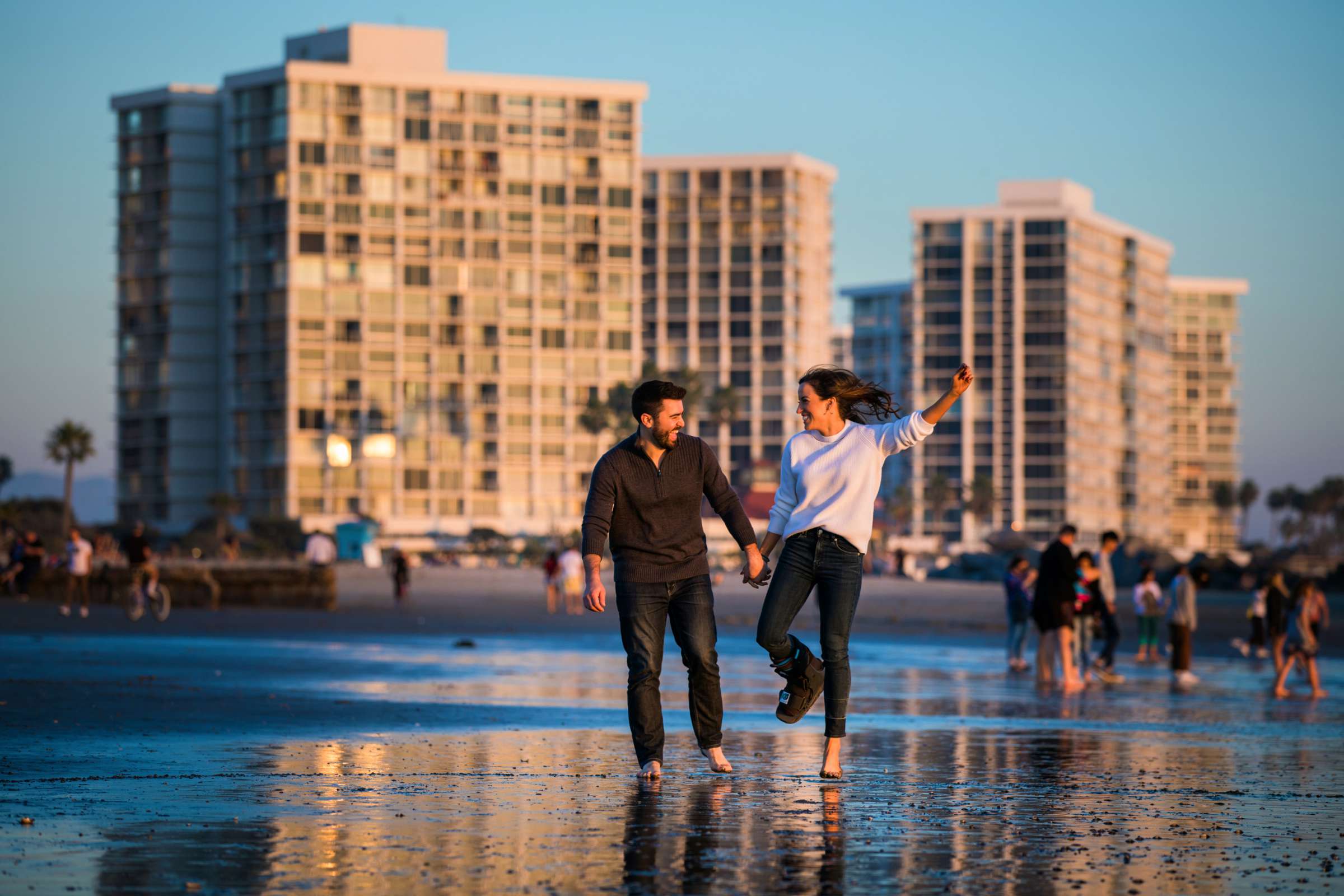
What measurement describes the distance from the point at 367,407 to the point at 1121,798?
133117 millimetres

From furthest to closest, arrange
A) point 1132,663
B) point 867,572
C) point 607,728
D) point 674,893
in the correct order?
point 867,572, point 1132,663, point 607,728, point 674,893

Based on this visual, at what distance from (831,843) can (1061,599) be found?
47.3ft

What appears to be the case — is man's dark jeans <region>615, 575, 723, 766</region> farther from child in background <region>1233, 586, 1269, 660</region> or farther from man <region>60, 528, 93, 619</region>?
man <region>60, 528, 93, 619</region>

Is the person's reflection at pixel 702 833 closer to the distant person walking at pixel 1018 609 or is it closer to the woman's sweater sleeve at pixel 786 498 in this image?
the woman's sweater sleeve at pixel 786 498

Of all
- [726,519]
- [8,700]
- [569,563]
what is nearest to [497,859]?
[726,519]

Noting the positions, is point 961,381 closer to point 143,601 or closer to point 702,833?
point 702,833

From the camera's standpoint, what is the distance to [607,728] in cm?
1313

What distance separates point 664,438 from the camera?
31.3ft

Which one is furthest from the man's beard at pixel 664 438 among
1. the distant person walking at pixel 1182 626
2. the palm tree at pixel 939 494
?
the palm tree at pixel 939 494

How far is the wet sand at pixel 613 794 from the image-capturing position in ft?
21.5

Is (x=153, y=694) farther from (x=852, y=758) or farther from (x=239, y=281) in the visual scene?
(x=239, y=281)

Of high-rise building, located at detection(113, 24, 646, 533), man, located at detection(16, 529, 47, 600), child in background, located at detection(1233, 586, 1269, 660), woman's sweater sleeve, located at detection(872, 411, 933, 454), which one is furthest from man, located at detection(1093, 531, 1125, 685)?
high-rise building, located at detection(113, 24, 646, 533)

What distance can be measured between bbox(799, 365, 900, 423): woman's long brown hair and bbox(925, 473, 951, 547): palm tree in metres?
167

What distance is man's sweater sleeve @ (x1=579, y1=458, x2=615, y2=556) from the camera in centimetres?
946
